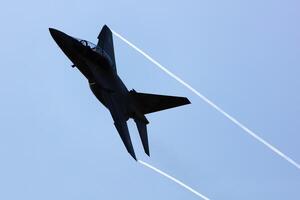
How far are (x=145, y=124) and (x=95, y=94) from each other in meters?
6.41

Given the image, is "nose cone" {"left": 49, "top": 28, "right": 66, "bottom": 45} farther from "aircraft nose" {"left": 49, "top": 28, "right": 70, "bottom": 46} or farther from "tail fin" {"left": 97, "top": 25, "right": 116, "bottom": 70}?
"tail fin" {"left": 97, "top": 25, "right": 116, "bottom": 70}

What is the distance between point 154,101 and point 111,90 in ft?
17.7

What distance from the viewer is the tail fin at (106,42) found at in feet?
217

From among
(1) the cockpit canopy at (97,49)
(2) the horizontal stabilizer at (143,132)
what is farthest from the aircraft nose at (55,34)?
(2) the horizontal stabilizer at (143,132)

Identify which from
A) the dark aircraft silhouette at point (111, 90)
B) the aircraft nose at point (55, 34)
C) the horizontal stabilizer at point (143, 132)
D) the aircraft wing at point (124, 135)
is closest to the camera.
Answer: the aircraft nose at point (55, 34)

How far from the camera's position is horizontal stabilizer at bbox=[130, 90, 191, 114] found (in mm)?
63594

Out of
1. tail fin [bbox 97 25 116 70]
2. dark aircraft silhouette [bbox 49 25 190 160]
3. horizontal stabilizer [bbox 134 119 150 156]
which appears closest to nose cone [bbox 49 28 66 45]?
dark aircraft silhouette [bbox 49 25 190 160]

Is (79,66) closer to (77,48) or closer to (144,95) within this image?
(77,48)

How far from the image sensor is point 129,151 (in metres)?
60.4

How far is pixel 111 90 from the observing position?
6091 centimetres

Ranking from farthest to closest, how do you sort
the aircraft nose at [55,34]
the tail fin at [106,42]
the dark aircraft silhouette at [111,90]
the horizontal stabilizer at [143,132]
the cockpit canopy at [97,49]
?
the tail fin at [106,42], the horizontal stabilizer at [143,132], the cockpit canopy at [97,49], the dark aircraft silhouette at [111,90], the aircraft nose at [55,34]

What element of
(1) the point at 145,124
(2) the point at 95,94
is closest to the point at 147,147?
(1) the point at 145,124

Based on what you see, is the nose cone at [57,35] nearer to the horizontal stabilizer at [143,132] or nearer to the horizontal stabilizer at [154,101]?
the horizontal stabilizer at [154,101]

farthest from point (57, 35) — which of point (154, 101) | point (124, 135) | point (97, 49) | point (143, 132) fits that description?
point (143, 132)
